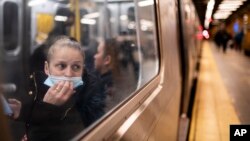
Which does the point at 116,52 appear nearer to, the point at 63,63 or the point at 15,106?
the point at 63,63

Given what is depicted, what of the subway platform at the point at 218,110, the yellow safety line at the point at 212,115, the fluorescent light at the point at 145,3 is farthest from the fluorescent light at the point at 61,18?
the yellow safety line at the point at 212,115

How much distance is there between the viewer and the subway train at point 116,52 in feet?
3.84

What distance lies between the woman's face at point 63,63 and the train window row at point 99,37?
32 millimetres

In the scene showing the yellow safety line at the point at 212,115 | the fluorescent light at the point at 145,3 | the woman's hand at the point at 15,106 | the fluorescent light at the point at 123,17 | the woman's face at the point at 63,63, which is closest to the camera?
the woman's hand at the point at 15,106

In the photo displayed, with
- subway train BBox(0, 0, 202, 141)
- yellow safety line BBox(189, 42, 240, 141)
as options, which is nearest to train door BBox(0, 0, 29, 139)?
subway train BBox(0, 0, 202, 141)

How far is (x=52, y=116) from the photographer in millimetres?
1094

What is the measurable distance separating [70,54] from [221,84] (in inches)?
295

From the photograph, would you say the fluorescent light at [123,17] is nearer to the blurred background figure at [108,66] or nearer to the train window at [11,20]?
the blurred background figure at [108,66]

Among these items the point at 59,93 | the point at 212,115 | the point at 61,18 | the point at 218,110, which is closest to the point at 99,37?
the point at 61,18

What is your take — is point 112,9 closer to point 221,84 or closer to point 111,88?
point 111,88

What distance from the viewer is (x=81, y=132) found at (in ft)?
3.43

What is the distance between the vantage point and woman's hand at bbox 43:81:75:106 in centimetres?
111

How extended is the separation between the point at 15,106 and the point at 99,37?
628mm

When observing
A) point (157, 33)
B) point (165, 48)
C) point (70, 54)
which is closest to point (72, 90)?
point (70, 54)
